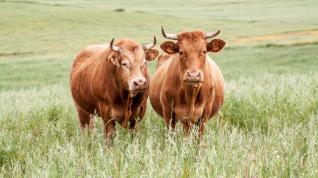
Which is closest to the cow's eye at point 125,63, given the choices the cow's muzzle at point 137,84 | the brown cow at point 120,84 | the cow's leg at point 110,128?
the brown cow at point 120,84

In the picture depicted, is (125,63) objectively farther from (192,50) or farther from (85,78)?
(85,78)

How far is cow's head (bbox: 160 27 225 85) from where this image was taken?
708 cm

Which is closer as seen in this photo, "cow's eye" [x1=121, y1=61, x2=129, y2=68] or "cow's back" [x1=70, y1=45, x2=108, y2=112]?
"cow's eye" [x1=121, y1=61, x2=129, y2=68]

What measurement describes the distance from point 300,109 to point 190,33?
6.20 ft

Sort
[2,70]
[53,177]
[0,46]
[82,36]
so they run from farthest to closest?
[82,36]
[0,46]
[2,70]
[53,177]

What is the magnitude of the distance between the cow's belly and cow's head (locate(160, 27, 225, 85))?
0.44m

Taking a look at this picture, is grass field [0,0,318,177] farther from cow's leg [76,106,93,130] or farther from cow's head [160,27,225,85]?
cow's head [160,27,225,85]

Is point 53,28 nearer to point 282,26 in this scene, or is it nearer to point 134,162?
point 282,26

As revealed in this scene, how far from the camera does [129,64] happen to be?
766cm

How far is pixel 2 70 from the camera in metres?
27.6

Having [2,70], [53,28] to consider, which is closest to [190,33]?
[2,70]

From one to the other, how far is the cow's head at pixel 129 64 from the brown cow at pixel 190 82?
35 cm

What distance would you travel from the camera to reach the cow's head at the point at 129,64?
24.5 feet

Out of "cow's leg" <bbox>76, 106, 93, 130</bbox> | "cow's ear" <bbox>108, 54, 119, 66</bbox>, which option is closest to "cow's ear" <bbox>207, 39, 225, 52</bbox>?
"cow's ear" <bbox>108, 54, 119, 66</bbox>
